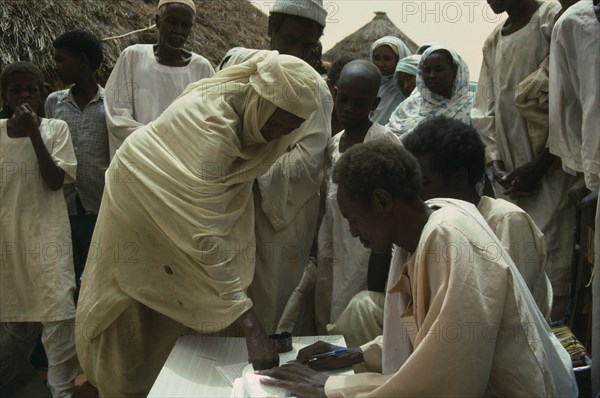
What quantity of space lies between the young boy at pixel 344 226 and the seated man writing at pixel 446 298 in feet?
4.52

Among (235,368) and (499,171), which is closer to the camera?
(235,368)

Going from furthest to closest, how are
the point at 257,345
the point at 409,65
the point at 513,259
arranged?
1. the point at 409,65
2. the point at 257,345
3. the point at 513,259

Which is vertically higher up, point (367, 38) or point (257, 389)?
point (257, 389)

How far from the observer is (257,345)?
3104 mm

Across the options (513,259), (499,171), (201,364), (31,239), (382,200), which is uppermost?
(382,200)

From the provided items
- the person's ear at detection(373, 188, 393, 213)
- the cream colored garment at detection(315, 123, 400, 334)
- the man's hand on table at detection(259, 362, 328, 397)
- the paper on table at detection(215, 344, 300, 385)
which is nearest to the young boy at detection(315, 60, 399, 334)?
the cream colored garment at detection(315, 123, 400, 334)

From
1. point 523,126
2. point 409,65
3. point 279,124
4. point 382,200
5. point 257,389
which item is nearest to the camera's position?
point 382,200

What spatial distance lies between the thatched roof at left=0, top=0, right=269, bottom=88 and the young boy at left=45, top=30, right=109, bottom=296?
147 centimetres

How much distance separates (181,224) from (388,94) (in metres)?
3.48

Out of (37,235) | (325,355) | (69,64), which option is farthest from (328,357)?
(69,64)

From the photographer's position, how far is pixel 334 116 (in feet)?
17.4

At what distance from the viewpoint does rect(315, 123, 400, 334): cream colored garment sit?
13.2ft

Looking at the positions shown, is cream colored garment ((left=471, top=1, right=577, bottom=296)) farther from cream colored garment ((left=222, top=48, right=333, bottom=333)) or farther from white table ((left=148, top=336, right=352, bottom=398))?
white table ((left=148, top=336, right=352, bottom=398))

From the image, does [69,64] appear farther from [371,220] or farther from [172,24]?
[371,220]
